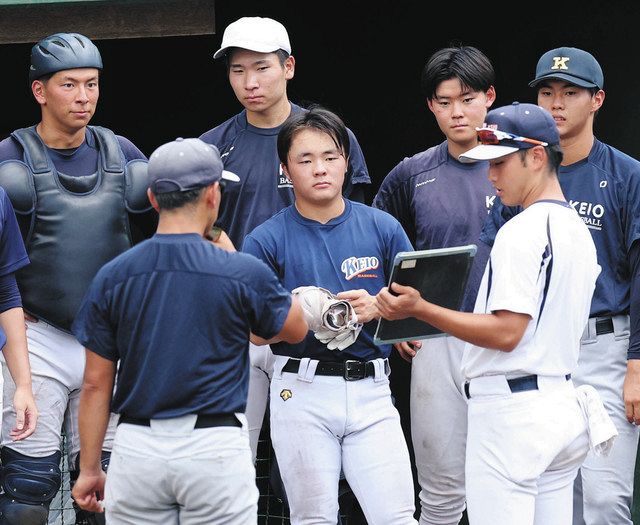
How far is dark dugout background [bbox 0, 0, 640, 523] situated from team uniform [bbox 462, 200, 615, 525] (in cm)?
290

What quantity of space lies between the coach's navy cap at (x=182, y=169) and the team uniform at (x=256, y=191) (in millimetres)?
1232

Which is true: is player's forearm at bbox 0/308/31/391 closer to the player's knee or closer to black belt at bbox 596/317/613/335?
the player's knee

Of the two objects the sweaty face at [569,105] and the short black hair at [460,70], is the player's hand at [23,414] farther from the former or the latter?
the sweaty face at [569,105]

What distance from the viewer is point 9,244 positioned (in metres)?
4.19

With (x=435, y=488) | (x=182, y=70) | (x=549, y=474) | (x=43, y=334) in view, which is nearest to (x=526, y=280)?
(x=549, y=474)

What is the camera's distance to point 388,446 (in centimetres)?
411

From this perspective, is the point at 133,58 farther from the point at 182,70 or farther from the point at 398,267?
the point at 398,267

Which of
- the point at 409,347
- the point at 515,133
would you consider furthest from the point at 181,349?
the point at 409,347

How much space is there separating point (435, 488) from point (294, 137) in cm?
148

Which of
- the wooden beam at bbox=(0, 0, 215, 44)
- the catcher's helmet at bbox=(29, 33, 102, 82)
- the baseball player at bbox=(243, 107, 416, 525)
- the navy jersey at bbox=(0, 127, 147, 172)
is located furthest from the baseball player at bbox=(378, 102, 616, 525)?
the wooden beam at bbox=(0, 0, 215, 44)

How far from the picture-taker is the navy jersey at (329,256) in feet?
13.6

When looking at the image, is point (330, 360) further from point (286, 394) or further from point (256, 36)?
point (256, 36)

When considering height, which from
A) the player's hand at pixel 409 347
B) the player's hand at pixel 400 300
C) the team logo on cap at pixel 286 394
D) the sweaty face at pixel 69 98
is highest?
the sweaty face at pixel 69 98

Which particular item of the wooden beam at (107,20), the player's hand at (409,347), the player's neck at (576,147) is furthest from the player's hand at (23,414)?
the player's neck at (576,147)
